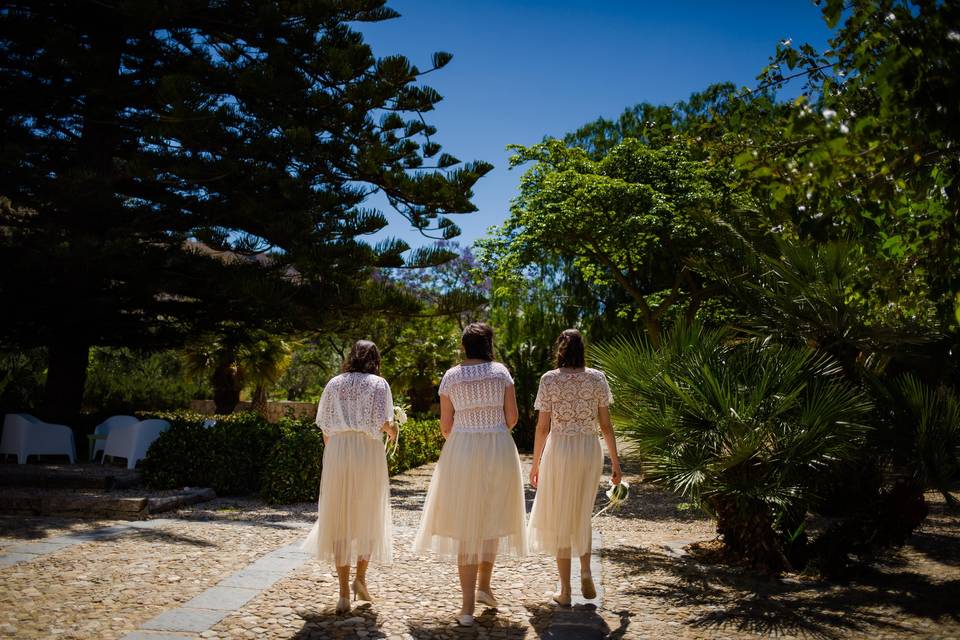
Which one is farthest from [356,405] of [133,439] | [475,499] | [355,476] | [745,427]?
[133,439]

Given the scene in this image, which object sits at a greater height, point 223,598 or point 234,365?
point 234,365

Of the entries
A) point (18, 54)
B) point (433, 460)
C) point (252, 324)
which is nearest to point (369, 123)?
point (252, 324)

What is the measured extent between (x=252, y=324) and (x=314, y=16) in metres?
5.17

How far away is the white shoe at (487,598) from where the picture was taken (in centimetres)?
442

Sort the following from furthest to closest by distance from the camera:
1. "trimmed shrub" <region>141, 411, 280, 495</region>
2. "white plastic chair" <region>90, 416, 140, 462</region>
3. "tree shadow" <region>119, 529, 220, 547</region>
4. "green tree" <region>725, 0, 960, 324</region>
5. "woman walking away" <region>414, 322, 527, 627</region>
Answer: "white plastic chair" <region>90, 416, 140, 462</region> < "trimmed shrub" <region>141, 411, 280, 495</region> < "tree shadow" <region>119, 529, 220, 547</region> < "woman walking away" <region>414, 322, 527, 627</region> < "green tree" <region>725, 0, 960, 324</region>

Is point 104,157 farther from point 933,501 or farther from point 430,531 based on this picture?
point 933,501

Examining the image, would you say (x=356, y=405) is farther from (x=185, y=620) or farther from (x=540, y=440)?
(x=185, y=620)

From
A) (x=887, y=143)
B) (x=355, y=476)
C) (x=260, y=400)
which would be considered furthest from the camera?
(x=260, y=400)

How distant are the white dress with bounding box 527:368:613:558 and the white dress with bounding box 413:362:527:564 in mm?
259

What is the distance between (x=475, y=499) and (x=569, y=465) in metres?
0.65

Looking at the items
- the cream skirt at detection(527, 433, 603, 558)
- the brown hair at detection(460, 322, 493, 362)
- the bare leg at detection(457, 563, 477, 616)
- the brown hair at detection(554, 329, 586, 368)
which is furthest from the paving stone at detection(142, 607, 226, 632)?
the brown hair at detection(554, 329, 586, 368)

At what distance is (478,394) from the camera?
172 inches

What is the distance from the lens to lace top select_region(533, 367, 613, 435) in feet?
15.2

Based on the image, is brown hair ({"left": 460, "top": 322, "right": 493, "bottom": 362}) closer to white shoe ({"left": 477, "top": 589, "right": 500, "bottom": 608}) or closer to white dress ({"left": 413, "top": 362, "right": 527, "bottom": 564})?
white dress ({"left": 413, "top": 362, "right": 527, "bottom": 564})
